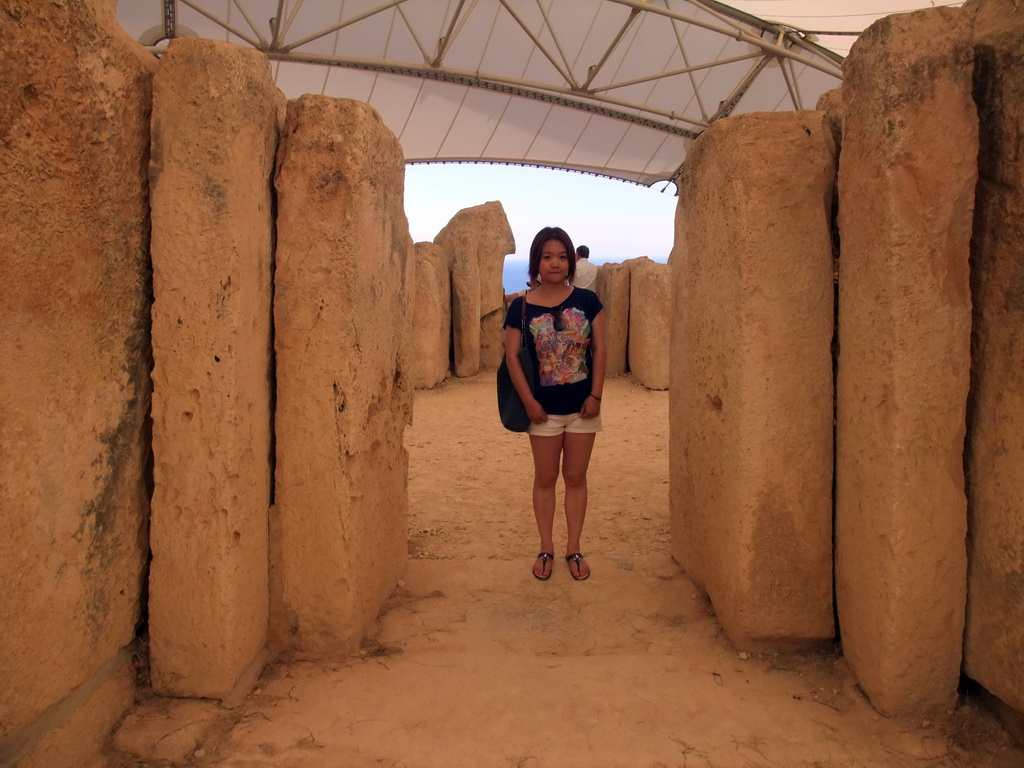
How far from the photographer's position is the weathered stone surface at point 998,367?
2.00 meters

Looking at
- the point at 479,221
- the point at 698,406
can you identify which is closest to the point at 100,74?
the point at 698,406

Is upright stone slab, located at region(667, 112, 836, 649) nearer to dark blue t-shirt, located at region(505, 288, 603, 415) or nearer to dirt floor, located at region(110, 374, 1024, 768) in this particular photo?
dirt floor, located at region(110, 374, 1024, 768)

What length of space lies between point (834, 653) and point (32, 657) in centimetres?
260

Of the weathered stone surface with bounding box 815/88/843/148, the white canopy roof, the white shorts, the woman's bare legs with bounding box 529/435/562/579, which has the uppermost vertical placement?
the white canopy roof

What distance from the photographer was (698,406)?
2936mm

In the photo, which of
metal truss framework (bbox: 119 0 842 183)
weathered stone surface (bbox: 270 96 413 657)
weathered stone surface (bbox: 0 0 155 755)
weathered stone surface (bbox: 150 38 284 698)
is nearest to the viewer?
weathered stone surface (bbox: 0 0 155 755)

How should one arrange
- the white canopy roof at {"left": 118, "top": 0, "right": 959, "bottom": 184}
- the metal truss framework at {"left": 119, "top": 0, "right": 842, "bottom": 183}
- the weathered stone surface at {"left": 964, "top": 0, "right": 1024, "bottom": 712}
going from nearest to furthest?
the weathered stone surface at {"left": 964, "top": 0, "right": 1024, "bottom": 712} < the white canopy roof at {"left": 118, "top": 0, "right": 959, "bottom": 184} < the metal truss framework at {"left": 119, "top": 0, "right": 842, "bottom": 183}

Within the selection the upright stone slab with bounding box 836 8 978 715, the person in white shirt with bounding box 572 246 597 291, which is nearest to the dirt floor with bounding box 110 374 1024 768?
the upright stone slab with bounding box 836 8 978 715

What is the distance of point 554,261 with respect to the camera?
10.2 feet

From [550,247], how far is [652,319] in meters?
6.18

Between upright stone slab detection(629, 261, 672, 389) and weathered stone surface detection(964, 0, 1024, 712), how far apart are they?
6.78 meters

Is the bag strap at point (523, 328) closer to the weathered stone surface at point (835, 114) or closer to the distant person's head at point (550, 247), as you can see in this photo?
the distant person's head at point (550, 247)

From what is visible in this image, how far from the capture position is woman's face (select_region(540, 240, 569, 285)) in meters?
3.12

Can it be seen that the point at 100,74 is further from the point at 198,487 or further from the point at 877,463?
the point at 877,463
